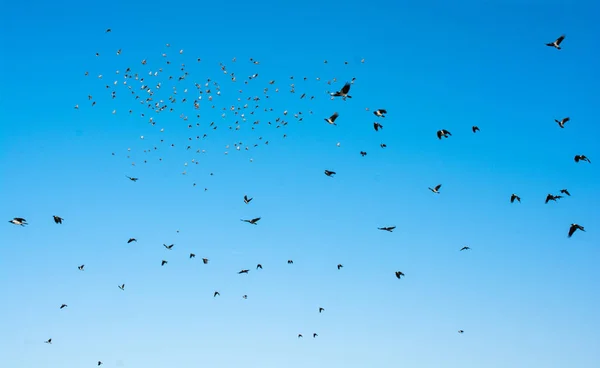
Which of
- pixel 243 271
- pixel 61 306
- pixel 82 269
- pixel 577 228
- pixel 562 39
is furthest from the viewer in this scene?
pixel 61 306

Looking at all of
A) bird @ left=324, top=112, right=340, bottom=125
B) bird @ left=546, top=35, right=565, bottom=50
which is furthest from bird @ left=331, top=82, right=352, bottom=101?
bird @ left=546, top=35, right=565, bottom=50

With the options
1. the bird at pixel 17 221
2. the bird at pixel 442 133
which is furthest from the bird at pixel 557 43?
the bird at pixel 17 221

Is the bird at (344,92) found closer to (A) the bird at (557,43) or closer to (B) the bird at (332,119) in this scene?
(B) the bird at (332,119)

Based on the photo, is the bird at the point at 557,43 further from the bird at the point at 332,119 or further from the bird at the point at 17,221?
the bird at the point at 17,221

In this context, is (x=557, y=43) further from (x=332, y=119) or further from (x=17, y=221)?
(x=17, y=221)

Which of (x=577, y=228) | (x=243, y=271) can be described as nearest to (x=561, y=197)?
(x=577, y=228)

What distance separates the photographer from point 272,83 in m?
38.4

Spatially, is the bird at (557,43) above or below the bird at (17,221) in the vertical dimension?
above

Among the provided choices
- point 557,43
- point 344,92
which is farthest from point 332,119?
point 557,43

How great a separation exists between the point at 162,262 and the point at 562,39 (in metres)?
A: 35.0

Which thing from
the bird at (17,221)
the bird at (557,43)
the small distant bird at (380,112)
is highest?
the bird at (557,43)

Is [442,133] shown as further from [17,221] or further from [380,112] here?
[17,221]

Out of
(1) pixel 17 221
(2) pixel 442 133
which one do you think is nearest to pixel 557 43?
(2) pixel 442 133

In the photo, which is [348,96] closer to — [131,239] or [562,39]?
[562,39]
